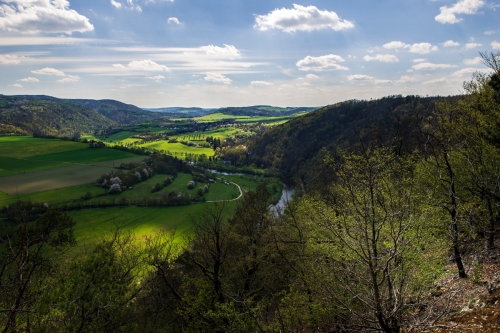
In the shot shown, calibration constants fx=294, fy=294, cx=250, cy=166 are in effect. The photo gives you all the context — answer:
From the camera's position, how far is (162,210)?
7544 cm

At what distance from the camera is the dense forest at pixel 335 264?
854 cm

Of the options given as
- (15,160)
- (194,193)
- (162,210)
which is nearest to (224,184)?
(194,193)

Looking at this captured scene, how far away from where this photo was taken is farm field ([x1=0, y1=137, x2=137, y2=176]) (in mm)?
93812

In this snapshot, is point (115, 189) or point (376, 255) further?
point (115, 189)

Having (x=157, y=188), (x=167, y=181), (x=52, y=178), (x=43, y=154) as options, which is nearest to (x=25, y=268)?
(x=157, y=188)

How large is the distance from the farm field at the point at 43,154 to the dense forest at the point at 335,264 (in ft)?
277

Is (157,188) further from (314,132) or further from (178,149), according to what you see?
(314,132)

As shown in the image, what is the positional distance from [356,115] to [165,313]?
137786mm

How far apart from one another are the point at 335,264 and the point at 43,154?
416ft

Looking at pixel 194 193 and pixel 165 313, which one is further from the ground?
pixel 165 313

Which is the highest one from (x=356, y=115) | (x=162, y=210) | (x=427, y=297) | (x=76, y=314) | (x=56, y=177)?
(x=356, y=115)

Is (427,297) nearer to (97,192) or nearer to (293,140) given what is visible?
(97,192)

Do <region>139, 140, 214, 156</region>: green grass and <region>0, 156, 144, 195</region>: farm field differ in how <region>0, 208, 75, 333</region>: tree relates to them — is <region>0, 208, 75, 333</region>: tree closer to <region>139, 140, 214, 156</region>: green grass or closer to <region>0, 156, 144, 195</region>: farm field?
<region>0, 156, 144, 195</region>: farm field

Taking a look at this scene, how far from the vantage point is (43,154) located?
110 m
